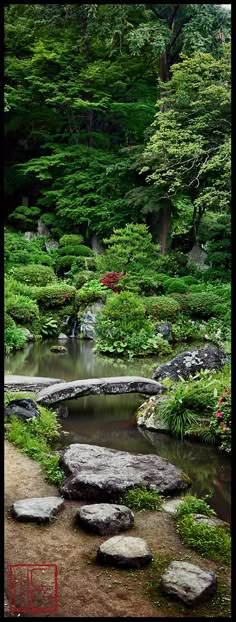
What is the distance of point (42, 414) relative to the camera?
6914mm

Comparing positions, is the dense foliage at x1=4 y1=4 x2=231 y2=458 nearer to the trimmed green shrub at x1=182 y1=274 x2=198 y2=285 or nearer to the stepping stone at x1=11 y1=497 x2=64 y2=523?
the trimmed green shrub at x1=182 y1=274 x2=198 y2=285

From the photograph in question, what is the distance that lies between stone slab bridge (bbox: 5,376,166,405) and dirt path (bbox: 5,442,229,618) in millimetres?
2585

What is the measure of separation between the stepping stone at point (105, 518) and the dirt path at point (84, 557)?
0.07 meters

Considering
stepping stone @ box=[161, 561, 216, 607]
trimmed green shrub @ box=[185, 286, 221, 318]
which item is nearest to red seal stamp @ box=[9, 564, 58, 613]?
stepping stone @ box=[161, 561, 216, 607]

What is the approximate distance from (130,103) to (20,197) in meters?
6.39

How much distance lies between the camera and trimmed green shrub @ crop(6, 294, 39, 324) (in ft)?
45.6

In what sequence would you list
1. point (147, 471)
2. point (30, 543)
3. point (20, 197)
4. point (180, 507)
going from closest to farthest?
point (30, 543)
point (180, 507)
point (147, 471)
point (20, 197)

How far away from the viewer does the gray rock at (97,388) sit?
766 centimetres

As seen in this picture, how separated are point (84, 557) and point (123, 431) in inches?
138

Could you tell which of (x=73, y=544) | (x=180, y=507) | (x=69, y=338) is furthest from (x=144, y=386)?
(x=69, y=338)

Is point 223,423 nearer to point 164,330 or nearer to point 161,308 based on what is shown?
point 164,330

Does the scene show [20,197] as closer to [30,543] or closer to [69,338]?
[69,338]

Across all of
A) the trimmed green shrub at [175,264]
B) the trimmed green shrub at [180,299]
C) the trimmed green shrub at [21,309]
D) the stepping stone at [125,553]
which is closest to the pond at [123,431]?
the stepping stone at [125,553]

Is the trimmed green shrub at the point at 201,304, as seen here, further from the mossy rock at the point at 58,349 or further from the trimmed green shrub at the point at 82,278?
the mossy rock at the point at 58,349
